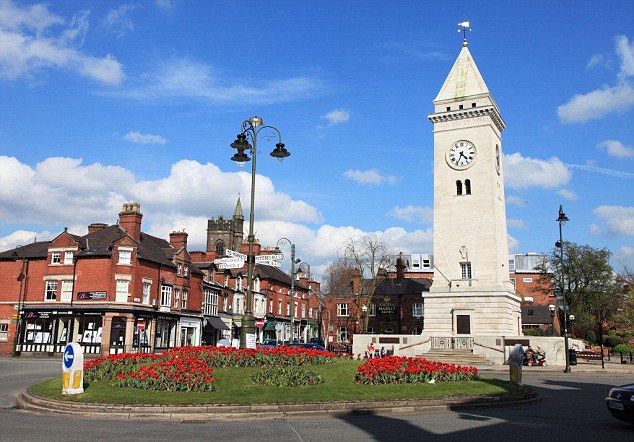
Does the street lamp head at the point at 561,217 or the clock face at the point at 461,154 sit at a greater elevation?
the clock face at the point at 461,154

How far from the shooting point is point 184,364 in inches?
679

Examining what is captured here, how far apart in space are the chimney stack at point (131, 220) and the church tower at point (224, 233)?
189 feet

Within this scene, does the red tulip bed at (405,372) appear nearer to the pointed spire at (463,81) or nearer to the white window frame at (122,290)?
the white window frame at (122,290)

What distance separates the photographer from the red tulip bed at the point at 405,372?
17.6 metres

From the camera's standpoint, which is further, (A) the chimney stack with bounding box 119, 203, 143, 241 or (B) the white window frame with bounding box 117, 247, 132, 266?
(A) the chimney stack with bounding box 119, 203, 143, 241

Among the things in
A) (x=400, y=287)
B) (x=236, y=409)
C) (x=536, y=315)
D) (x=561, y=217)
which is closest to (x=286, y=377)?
(x=236, y=409)

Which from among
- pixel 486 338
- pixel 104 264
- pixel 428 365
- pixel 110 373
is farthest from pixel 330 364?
pixel 104 264

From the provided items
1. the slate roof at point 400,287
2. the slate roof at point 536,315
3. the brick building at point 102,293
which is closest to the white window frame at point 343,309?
the slate roof at point 400,287

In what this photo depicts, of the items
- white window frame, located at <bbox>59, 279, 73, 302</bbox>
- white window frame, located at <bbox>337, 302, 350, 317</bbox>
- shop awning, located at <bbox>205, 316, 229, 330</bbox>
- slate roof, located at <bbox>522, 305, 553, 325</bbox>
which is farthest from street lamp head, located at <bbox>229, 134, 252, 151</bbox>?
slate roof, located at <bbox>522, 305, 553, 325</bbox>

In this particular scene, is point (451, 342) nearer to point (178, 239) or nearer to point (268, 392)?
point (178, 239)

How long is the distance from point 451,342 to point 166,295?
24.8m

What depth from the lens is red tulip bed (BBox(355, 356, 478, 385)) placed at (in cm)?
1759

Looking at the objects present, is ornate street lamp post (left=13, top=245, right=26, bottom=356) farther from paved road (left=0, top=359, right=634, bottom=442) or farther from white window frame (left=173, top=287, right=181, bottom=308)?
paved road (left=0, top=359, right=634, bottom=442)

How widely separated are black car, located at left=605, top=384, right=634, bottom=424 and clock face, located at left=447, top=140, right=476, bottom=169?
39.6 metres
